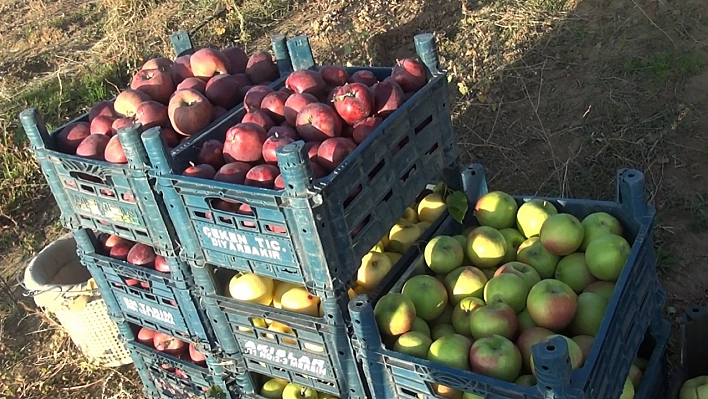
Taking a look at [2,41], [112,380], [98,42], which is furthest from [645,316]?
[2,41]

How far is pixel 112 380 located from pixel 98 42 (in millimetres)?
4827

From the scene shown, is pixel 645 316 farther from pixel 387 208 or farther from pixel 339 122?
pixel 339 122

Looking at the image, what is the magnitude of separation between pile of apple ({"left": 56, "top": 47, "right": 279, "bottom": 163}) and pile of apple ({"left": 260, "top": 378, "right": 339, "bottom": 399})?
112 cm

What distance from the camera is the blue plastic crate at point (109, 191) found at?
256 cm

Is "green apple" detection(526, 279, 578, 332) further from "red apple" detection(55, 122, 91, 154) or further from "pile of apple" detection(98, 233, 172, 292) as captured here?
"red apple" detection(55, 122, 91, 154)

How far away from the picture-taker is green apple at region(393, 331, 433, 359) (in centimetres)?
233

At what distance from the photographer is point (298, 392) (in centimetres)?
286

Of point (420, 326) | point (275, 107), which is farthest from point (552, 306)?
point (275, 107)

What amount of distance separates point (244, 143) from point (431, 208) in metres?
0.94

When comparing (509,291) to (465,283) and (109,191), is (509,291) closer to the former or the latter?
(465,283)

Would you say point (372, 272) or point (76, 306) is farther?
point (76, 306)

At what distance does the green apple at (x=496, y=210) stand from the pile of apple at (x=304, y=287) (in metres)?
0.26

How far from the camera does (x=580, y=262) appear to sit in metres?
2.58

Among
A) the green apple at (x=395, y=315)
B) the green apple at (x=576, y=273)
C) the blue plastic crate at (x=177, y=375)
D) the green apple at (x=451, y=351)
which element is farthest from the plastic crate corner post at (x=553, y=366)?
the blue plastic crate at (x=177, y=375)
